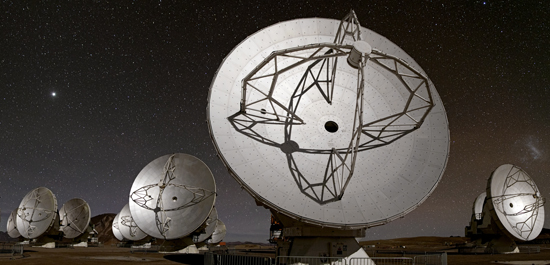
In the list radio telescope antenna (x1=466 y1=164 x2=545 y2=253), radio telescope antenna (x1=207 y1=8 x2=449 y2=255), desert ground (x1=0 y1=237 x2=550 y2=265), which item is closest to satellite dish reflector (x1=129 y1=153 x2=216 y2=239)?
desert ground (x1=0 y1=237 x2=550 y2=265)

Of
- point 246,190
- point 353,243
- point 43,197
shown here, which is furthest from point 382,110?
point 43,197

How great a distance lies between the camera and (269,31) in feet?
56.2

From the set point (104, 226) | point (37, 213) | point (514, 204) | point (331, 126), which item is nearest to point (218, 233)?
point (37, 213)

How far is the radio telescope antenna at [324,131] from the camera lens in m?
14.3

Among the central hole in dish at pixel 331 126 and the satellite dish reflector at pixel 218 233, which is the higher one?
the central hole in dish at pixel 331 126

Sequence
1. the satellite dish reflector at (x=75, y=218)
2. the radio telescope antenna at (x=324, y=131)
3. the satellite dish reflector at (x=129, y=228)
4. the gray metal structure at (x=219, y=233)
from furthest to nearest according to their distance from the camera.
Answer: the gray metal structure at (x=219, y=233) < the satellite dish reflector at (x=75, y=218) < the satellite dish reflector at (x=129, y=228) < the radio telescope antenna at (x=324, y=131)

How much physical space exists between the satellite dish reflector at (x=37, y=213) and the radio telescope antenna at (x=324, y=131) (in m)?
30.3

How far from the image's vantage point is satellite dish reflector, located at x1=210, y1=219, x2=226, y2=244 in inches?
2182

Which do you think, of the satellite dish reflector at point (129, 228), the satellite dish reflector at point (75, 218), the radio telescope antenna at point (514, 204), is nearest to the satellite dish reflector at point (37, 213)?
the satellite dish reflector at point (75, 218)

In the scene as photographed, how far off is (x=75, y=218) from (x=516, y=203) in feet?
144

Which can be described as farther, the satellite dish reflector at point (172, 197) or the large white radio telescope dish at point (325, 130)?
the satellite dish reflector at point (172, 197)

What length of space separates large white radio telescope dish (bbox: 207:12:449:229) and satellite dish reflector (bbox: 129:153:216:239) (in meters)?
13.0

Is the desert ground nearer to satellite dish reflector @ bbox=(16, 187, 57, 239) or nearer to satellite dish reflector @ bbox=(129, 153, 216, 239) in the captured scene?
satellite dish reflector @ bbox=(16, 187, 57, 239)

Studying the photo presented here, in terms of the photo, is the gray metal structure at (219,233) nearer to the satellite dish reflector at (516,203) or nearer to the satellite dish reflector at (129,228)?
the satellite dish reflector at (129,228)
